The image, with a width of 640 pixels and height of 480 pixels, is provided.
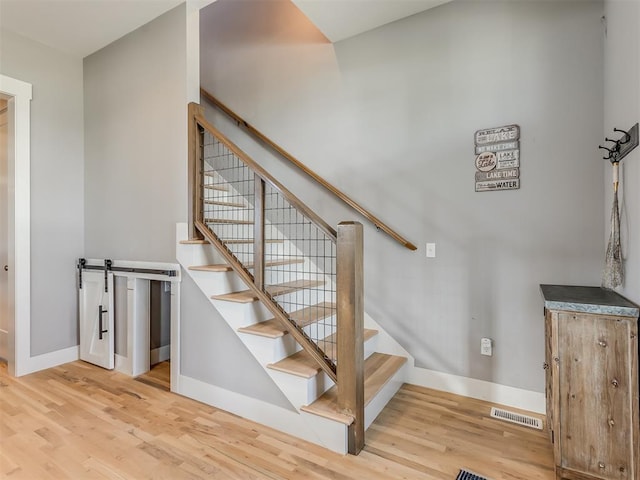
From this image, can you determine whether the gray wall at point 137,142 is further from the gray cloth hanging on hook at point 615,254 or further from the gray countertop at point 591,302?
the gray cloth hanging on hook at point 615,254

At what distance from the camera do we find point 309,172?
10.1 ft

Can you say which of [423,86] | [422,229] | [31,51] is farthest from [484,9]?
[31,51]

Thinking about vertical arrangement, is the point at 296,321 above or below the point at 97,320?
above

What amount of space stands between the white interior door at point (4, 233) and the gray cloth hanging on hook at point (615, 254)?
461cm

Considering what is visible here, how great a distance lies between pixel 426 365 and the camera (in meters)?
2.64

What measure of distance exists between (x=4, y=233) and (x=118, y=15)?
2.34m

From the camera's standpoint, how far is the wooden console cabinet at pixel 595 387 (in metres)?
1.45

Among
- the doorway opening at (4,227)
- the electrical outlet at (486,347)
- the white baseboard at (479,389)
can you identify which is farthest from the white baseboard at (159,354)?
the electrical outlet at (486,347)

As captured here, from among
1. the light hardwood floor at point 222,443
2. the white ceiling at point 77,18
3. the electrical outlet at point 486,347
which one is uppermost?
the white ceiling at point 77,18

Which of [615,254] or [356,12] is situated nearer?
[615,254]

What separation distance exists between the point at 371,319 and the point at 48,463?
7.40 feet

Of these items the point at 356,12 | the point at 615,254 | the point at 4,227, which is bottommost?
the point at 615,254

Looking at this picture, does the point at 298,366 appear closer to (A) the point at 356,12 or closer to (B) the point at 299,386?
(B) the point at 299,386

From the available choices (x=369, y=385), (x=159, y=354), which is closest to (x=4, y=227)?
(x=159, y=354)
